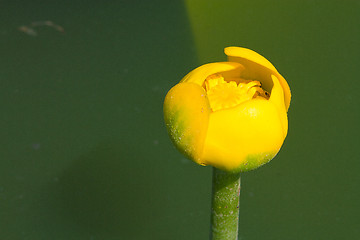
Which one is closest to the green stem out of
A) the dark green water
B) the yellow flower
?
the yellow flower

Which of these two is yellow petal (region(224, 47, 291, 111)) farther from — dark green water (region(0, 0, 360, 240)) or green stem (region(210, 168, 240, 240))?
dark green water (region(0, 0, 360, 240))

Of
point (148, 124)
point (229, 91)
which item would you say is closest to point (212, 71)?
point (229, 91)

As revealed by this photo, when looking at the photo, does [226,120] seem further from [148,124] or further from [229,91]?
[148,124]

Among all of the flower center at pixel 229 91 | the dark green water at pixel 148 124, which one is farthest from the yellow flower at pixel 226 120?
the dark green water at pixel 148 124

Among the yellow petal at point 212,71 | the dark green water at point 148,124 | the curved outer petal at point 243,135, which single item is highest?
the yellow petal at point 212,71

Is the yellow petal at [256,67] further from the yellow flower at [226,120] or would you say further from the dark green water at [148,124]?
the dark green water at [148,124]

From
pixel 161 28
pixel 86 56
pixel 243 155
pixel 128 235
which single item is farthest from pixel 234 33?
pixel 243 155
